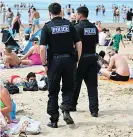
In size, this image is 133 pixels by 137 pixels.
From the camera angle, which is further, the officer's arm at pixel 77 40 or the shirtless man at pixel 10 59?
the shirtless man at pixel 10 59

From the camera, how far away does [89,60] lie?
21.7ft

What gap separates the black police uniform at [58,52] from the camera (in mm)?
5797

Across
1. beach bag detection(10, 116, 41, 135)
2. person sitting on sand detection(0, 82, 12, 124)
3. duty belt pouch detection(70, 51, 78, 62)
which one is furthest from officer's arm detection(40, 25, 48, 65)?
beach bag detection(10, 116, 41, 135)

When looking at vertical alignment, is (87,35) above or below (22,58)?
above

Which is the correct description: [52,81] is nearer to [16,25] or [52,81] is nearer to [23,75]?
[23,75]

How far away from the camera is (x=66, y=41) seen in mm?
5875

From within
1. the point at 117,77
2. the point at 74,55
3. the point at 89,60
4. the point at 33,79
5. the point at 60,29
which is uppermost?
the point at 60,29

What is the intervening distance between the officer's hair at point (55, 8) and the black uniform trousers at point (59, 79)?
1.92ft

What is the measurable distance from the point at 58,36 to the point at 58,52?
0.22 metres

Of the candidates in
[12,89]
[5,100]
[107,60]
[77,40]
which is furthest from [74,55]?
[107,60]

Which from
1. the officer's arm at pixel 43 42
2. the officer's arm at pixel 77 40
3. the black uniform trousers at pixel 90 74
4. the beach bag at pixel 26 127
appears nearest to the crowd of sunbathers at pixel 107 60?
the black uniform trousers at pixel 90 74

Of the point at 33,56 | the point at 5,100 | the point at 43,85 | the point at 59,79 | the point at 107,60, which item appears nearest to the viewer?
the point at 5,100

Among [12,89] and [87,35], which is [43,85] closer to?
[12,89]

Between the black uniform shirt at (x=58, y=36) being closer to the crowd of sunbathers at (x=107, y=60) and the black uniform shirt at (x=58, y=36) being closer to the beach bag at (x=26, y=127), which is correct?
the beach bag at (x=26, y=127)
